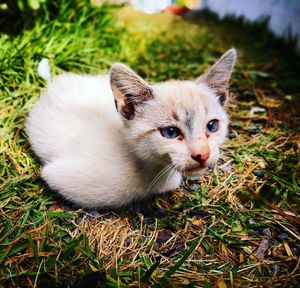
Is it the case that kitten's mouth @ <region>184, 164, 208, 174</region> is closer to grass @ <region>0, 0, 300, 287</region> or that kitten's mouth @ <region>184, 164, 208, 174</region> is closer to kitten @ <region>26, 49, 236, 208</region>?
kitten @ <region>26, 49, 236, 208</region>

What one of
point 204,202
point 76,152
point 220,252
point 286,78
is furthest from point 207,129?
point 286,78

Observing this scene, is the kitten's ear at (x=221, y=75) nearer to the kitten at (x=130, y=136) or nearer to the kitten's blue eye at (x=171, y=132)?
the kitten at (x=130, y=136)

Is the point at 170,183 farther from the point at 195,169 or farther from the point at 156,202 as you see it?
the point at 195,169

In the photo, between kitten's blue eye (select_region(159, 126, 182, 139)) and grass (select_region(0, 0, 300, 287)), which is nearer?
grass (select_region(0, 0, 300, 287))

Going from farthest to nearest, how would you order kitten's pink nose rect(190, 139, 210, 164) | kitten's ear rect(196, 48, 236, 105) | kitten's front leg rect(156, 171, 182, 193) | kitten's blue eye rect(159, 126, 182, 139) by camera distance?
1. kitten's front leg rect(156, 171, 182, 193)
2. kitten's ear rect(196, 48, 236, 105)
3. kitten's blue eye rect(159, 126, 182, 139)
4. kitten's pink nose rect(190, 139, 210, 164)

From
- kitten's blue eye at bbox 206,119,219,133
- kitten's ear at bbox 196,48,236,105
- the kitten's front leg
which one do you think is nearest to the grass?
the kitten's front leg

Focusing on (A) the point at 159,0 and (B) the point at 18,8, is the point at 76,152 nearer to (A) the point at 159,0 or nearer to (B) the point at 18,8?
(B) the point at 18,8

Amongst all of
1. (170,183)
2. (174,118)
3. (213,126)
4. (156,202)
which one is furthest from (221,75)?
(156,202)
